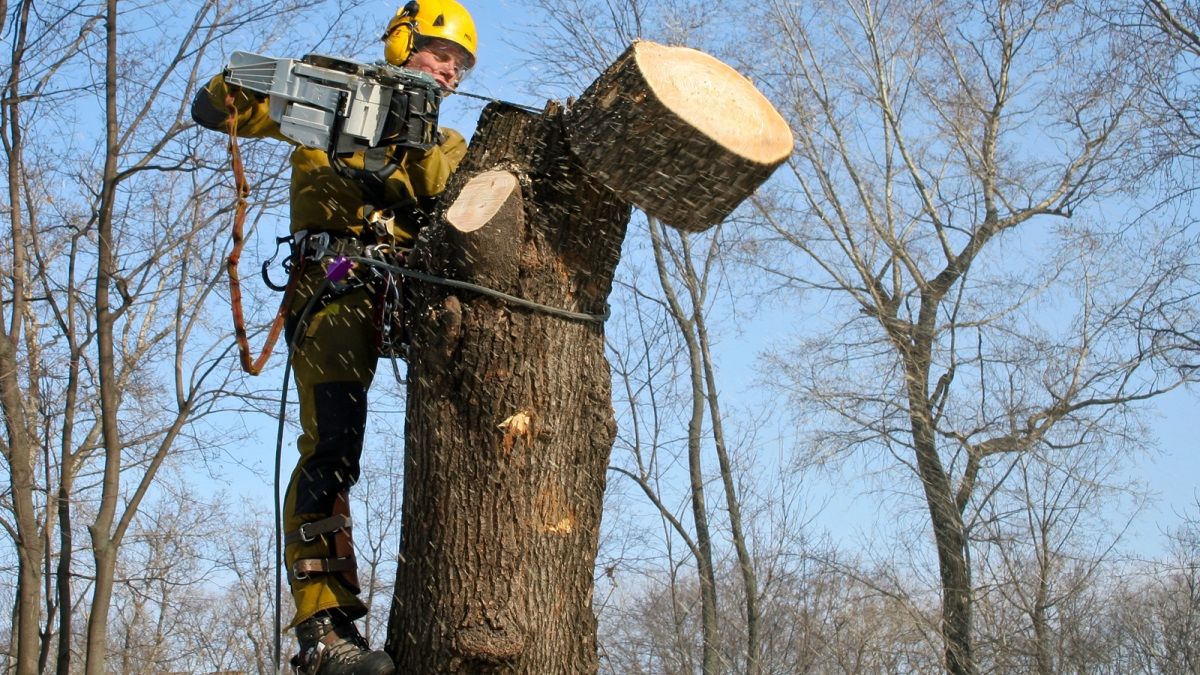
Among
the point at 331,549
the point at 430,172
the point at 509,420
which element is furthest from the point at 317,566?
the point at 430,172

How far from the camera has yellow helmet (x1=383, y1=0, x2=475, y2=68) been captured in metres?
3.47

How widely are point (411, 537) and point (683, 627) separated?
1213 centimetres

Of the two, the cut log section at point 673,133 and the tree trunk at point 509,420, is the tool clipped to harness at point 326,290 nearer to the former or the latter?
the tree trunk at point 509,420

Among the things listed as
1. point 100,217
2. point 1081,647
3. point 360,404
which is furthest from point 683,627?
point 360,404

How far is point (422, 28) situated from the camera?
3.48 m

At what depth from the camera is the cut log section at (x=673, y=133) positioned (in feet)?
8.54

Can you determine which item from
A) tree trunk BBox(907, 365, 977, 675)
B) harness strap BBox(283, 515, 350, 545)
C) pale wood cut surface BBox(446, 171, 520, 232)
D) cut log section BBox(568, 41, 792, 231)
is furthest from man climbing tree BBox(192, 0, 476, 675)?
tree trunk BBox(907, 365, 977, 675)

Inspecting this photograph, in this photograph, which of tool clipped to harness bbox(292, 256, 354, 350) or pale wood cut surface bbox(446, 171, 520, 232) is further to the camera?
tool clipped to harness bbox(292, 256, 354, 350)

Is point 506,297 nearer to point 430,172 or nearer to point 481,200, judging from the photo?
point 481,200

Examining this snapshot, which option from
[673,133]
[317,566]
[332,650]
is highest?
[673,133]

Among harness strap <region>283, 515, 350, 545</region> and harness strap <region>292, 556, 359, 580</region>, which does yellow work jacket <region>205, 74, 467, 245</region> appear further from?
harness strap <region>292, 556, 359, 580</region>

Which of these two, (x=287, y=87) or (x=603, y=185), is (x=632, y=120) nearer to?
(x=603, y=185)

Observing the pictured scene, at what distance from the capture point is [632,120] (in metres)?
2.60

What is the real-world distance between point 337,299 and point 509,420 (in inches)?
32.6
